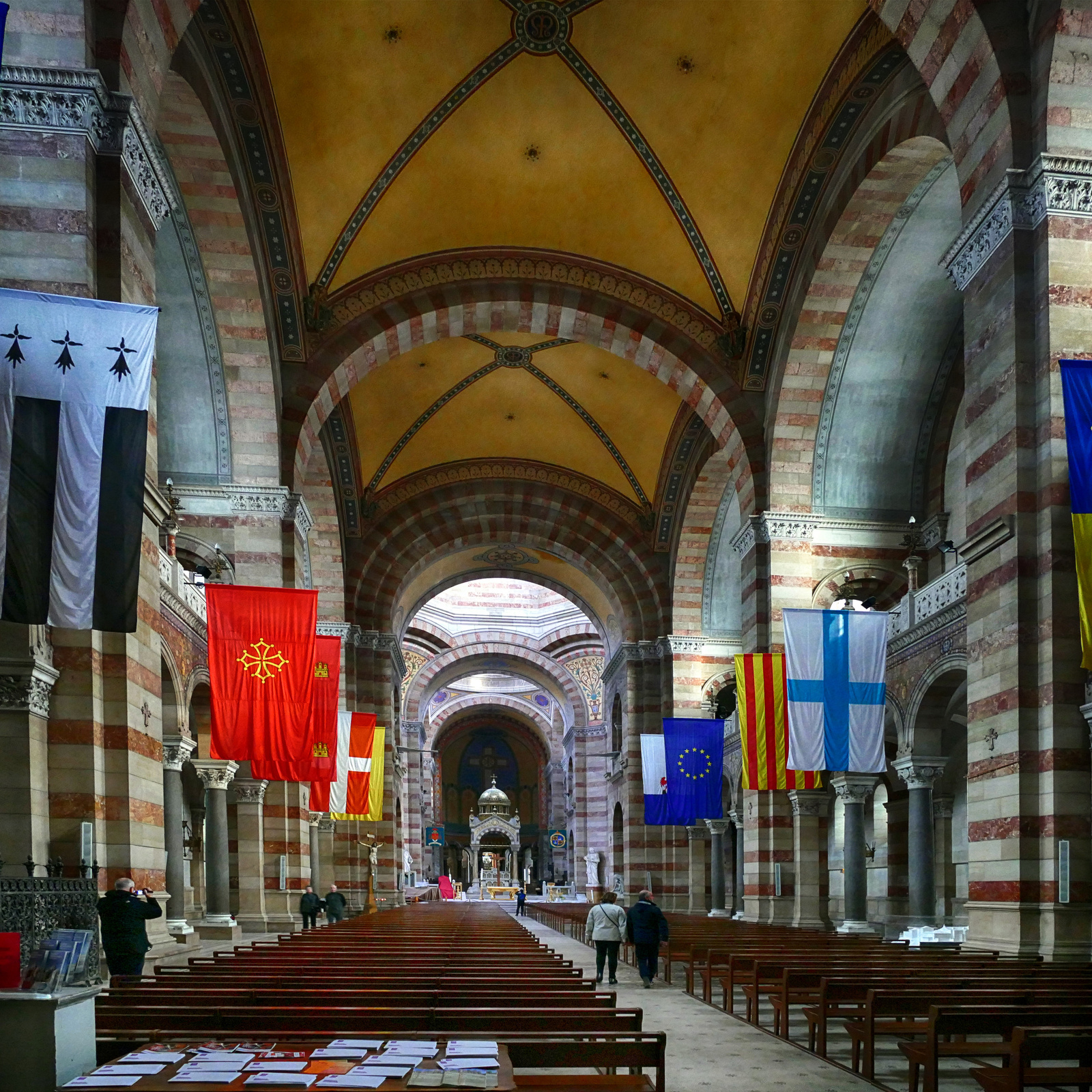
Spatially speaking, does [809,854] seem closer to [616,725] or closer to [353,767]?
[353,767]

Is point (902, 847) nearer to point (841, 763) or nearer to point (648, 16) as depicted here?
point (841, 763)

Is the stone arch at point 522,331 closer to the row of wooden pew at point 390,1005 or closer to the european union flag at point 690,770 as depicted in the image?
the european union flag at point 690,770

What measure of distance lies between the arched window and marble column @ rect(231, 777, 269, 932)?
49.6 feet

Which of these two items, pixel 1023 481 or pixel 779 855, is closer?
pixel 1023 481

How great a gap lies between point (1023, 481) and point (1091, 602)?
58.8 inches

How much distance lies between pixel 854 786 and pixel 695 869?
10401 millimetres

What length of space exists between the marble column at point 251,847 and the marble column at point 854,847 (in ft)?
27.7

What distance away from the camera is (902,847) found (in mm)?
20156

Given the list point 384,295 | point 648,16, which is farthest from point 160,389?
point 648,16

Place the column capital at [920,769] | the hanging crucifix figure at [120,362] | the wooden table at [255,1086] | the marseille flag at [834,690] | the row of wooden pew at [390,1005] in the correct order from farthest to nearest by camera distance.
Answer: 1. the column capital at [920,769]
2. the marseille flag at [834,690]
3. the hanging crucifix figure at [120,362]
4. the row of wooden pew at [390,1005]
5. the wooden table at [255,1086]

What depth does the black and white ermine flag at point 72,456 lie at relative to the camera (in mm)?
7531

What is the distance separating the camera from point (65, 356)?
25.2 ft

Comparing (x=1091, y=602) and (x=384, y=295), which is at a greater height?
(x=384, y=295)

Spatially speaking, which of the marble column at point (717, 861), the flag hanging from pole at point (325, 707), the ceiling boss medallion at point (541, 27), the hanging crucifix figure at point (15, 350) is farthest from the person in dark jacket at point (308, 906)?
the ceiling boss medallion at point (541, 27)
